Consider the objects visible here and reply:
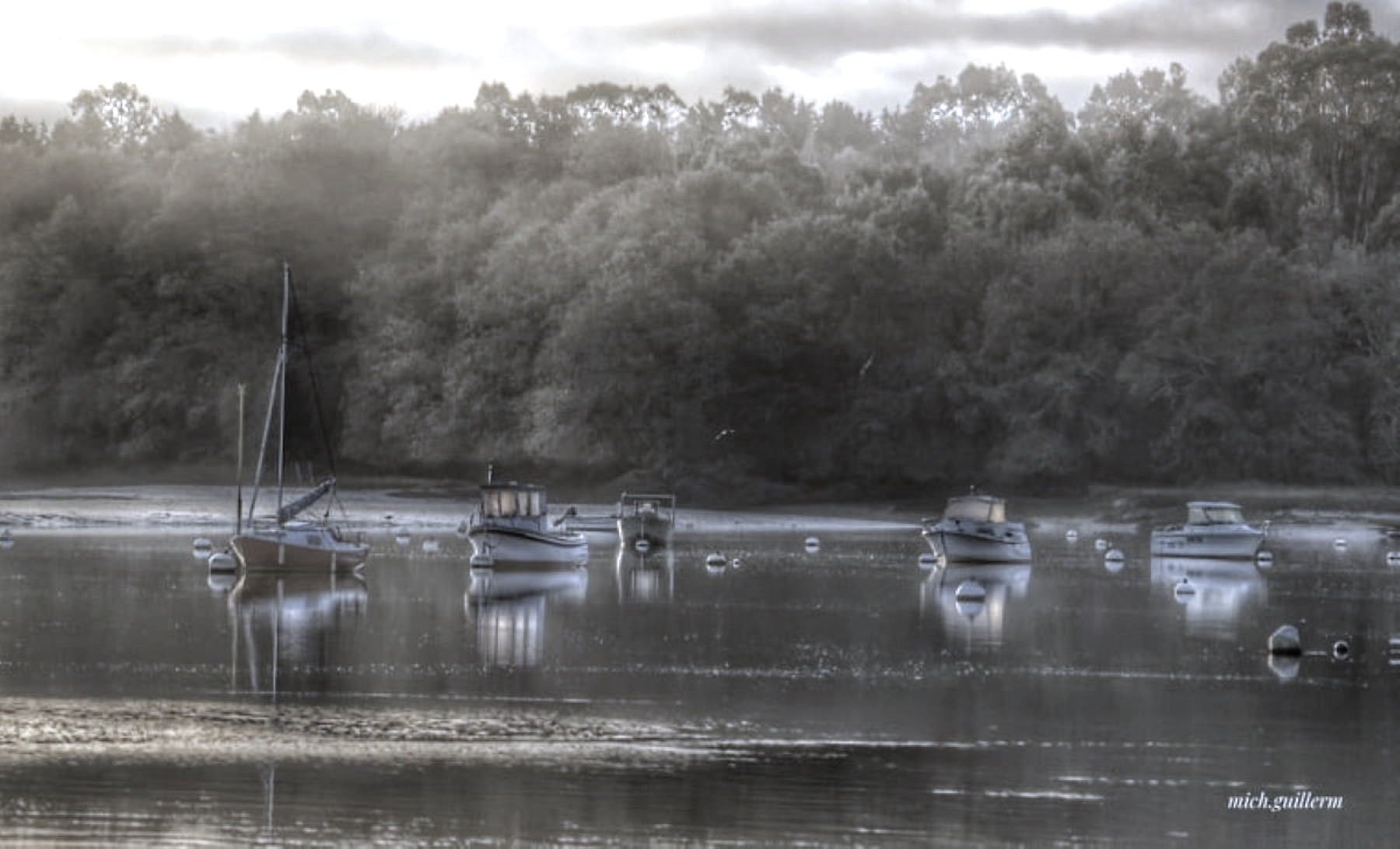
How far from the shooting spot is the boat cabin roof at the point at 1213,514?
83.9 metres

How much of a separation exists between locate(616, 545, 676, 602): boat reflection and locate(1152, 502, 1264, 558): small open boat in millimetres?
18341

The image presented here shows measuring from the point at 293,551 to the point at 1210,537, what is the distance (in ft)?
119

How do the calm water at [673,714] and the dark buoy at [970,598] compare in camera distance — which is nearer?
the calm water at [673,714]

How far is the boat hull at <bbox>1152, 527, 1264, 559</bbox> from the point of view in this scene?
81.4 meters

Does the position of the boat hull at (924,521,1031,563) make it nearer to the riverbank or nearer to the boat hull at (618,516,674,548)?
the boat hull at (618,516,674,548)

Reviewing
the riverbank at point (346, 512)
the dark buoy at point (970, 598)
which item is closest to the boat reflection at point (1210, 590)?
the dark buoy at point (970, 598)

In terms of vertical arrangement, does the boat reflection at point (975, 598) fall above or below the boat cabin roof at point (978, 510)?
below

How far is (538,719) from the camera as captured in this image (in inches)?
1252

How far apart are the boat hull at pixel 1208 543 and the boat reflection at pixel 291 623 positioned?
111 ft

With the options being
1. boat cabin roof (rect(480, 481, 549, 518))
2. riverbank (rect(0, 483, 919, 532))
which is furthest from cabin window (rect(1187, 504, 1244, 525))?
boat cabin roof (rect(480, 481, 549, 518))

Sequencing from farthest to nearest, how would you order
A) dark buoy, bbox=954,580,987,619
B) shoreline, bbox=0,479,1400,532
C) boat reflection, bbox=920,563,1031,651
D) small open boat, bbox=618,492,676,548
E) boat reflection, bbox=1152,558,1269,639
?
shoreline, bbox=0,479,1400,532 → small open boat, bbox=618,492,676,548 → dark buoy, bbox=954,580,987,619 → boat reflection, bbox=1152,558,1269,639 → boat reflection, bbox=920,563,1031,651

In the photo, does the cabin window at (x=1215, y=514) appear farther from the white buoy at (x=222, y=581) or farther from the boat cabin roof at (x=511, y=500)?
the white buoy at (x=222, y=581)

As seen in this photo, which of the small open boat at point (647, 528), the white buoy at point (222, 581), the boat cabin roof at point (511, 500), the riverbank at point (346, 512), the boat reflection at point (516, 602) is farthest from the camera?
the riverbank at point (346, 512)

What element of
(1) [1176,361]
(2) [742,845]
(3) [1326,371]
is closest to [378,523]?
(1) [1176,361]
